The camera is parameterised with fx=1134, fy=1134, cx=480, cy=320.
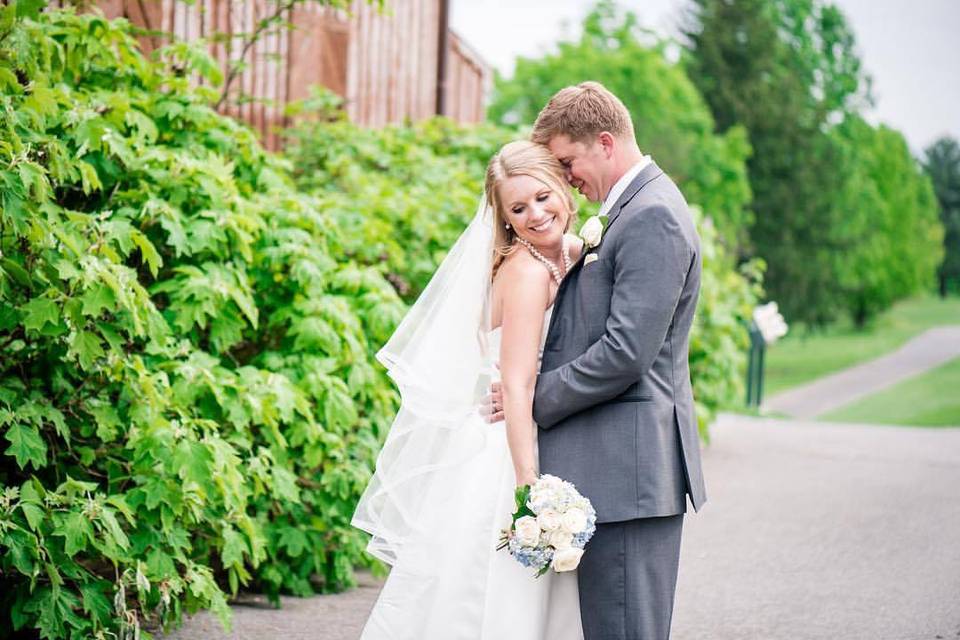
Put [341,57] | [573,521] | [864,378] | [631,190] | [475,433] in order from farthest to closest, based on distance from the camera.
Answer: [864,378], [341,57], [475,433], [631,190], [573,521]

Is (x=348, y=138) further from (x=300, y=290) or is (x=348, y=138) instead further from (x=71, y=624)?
(x=71, y=624)

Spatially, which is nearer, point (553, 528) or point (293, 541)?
point (553, 528)

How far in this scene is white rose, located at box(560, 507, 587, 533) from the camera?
3.19 metres

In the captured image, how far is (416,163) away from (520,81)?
3604 cm

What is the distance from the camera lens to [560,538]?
3205 millimetres

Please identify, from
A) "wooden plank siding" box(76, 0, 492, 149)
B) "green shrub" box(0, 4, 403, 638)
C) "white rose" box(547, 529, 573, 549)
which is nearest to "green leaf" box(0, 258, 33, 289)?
"green shrub" box(0, 4, 403, 638)

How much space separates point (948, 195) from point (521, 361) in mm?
104509

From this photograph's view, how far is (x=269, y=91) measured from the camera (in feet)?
31.4

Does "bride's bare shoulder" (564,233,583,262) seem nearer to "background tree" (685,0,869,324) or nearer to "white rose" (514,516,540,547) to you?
"white rose" (514,516,540,547)

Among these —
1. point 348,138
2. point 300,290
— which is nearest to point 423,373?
point 300,290

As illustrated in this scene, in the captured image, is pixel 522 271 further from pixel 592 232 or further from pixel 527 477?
pixel 527 477

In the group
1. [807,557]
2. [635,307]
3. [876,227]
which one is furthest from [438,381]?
[876,227]

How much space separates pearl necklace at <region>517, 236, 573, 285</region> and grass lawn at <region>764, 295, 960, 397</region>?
3224 cm

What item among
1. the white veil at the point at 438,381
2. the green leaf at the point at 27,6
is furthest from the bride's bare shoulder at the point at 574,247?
the green leaf at the point at 27,6
